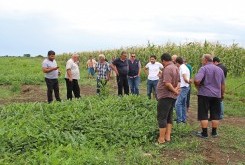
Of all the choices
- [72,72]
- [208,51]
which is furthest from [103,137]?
[208,51]

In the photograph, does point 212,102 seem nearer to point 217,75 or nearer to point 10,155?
point 217,75

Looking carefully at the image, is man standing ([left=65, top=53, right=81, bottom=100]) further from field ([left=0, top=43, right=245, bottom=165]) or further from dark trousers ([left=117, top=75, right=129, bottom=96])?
dark trousers ([left=117, top=75, right=129, bottom=96])

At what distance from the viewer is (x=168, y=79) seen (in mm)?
7902

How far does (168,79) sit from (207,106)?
1.55 meters

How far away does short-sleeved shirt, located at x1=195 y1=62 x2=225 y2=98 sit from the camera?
28.7 ft

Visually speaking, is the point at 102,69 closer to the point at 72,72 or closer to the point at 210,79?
the point at 72,72

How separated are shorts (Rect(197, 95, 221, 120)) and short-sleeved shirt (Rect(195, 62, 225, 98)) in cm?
14

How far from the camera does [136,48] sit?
3061cm

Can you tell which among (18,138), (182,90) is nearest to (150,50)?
(182,90)

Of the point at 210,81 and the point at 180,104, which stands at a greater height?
the point at 210,81

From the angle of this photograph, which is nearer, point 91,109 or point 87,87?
point 91,109

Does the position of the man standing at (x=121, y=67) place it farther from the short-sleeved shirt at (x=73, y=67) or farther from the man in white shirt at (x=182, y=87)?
the man in white shirt at (x=182, y=87)

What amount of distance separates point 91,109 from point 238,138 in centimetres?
354

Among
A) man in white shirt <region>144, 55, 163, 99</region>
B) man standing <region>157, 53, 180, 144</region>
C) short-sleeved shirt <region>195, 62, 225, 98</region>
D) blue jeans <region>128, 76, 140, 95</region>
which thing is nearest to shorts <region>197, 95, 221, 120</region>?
short-sleeved shirt <region>195, 62, 225, 98</region>
